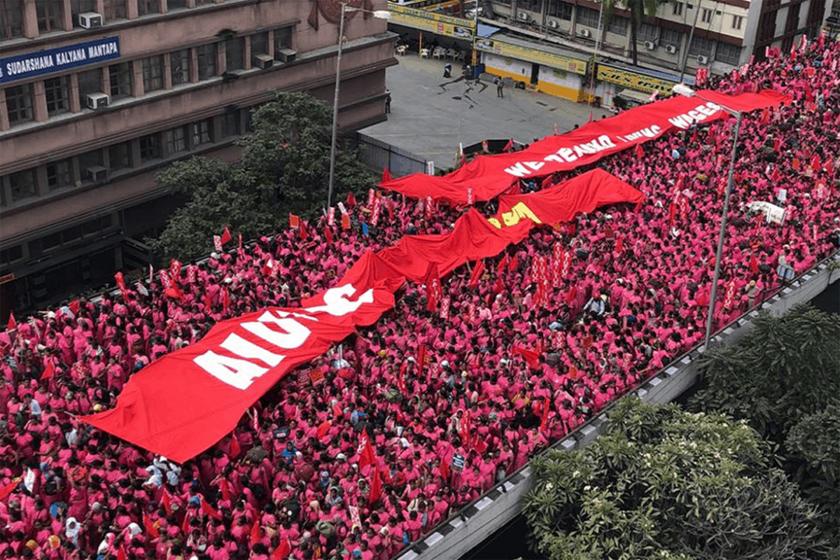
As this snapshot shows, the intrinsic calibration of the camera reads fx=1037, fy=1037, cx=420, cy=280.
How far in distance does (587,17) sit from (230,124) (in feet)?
108

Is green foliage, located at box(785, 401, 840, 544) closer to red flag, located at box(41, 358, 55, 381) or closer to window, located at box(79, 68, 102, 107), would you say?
red flag, located at box(41, 358, 55, 381)

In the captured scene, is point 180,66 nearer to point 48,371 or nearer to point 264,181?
point 264,181

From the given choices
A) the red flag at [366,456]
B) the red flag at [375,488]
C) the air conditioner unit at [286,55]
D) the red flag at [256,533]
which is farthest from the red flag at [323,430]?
the air conditioner unit at [286,55]

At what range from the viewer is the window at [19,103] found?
3192cm

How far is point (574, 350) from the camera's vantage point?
24844mm

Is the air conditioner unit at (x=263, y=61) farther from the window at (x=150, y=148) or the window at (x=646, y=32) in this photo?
the window at (x=646, y=32)

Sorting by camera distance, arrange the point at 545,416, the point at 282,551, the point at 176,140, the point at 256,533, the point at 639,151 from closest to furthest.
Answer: the point at 282,551, the point at 256,533, the point at 545,416, the point at 639,151, the point at 176,140

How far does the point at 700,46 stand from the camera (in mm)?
61000

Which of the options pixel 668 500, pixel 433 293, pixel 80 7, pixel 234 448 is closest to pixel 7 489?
pixel 234 448

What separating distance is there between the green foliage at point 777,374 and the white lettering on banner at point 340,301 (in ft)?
28.3

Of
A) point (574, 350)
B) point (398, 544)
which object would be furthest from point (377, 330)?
point (398, 544)

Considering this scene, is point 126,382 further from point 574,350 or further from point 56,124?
point 56,124

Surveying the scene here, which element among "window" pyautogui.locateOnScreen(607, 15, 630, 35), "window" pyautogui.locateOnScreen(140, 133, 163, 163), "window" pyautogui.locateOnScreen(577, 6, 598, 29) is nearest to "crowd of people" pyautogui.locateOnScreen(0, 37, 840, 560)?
"window" pyautogui.locateOnScreen(140, 133, 163, 163)

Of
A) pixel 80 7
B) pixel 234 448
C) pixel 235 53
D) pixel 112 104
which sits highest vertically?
pixel 80 7
